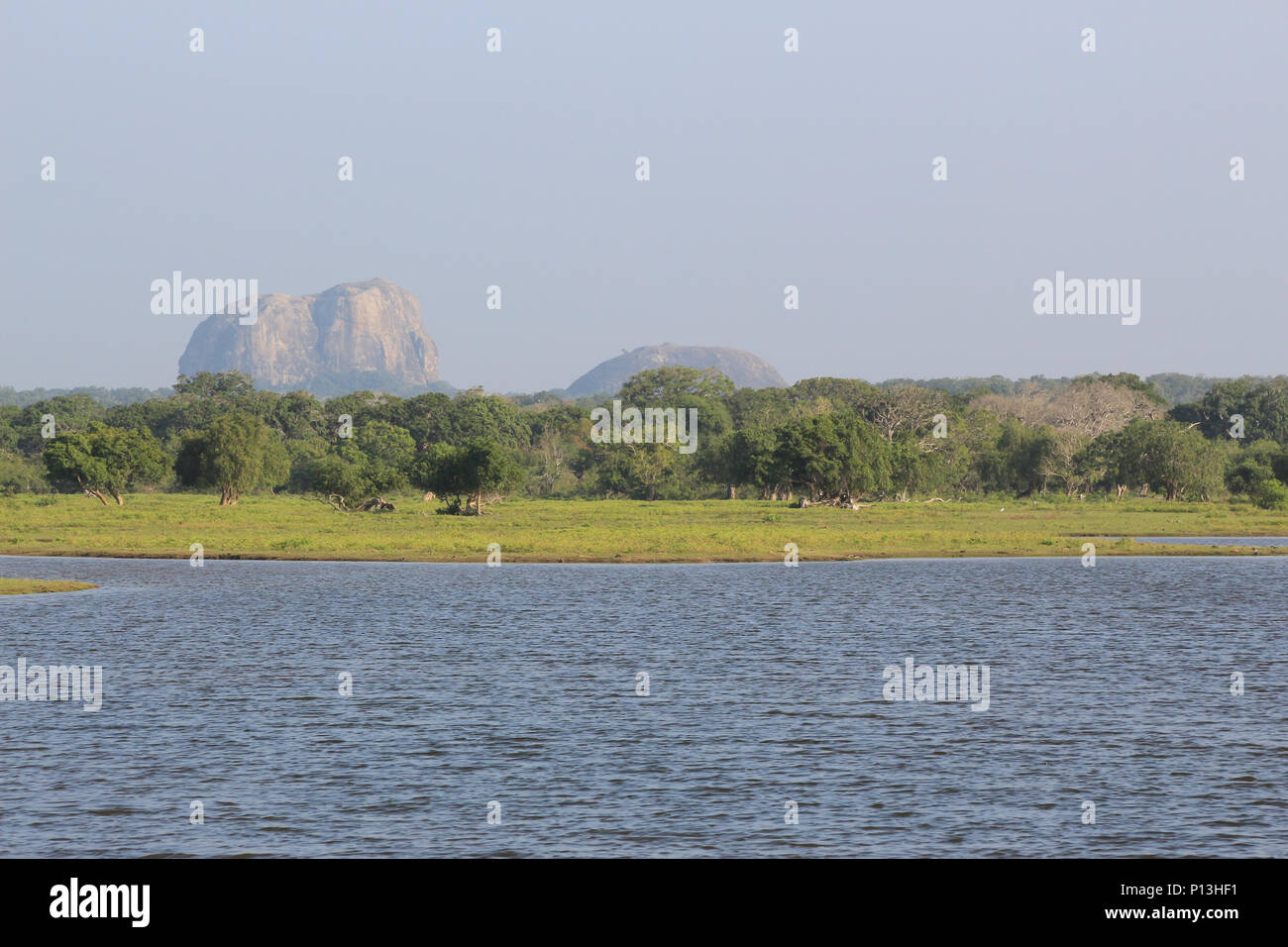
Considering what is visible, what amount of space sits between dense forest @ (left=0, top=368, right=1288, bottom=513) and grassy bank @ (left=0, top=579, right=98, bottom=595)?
4094 centimetres

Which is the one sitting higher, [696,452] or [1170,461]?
[696,452]

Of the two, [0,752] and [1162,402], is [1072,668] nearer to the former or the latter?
[0,752]

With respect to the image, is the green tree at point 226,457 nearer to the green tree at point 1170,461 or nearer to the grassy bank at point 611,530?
the grassy bank at point 611,530

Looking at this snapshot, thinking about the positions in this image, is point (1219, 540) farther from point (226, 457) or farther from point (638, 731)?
point (226, 457)

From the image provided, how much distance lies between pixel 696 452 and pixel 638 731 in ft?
359

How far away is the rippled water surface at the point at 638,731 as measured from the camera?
59.2ft

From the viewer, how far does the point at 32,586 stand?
50.8m

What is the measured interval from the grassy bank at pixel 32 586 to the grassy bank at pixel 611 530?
659 inches

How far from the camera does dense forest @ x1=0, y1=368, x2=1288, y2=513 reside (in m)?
102

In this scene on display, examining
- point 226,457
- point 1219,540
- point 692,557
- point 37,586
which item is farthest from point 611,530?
point 226,457

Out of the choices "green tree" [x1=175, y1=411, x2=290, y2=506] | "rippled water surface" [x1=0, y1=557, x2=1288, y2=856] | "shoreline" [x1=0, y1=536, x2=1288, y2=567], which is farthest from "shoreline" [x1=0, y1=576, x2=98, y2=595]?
"green tree" [x1=175, y1=411, x2=290, y2=506]

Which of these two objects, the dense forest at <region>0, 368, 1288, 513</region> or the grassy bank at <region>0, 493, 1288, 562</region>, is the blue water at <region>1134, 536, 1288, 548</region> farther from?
the dense forest at <region>0, 368, 1288, 513</region>

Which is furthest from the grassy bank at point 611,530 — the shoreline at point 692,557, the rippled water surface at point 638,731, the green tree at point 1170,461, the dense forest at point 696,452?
the rippled water surface at point 638,731
